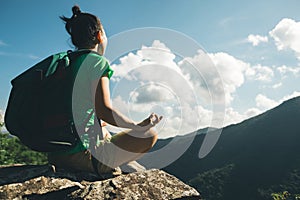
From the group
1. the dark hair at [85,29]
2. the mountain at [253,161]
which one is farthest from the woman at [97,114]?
the mountain at [253,161]

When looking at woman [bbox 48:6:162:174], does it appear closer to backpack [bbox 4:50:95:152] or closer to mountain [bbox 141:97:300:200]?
A: backpack [bbox 4:50:95:152]

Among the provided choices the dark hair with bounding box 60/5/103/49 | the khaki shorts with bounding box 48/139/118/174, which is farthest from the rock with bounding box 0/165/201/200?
the dark hair with bounding box 60/5/103/49

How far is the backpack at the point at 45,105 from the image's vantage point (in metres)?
2.82

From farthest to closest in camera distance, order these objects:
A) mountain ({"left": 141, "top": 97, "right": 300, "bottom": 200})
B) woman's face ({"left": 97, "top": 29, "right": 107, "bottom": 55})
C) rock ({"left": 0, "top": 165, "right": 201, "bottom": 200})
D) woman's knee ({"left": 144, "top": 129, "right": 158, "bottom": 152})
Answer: mountain ({"left": 141, "top": 97, "right": 300, "bottom": 200}) → woman's face ({"left": 97, "top": 29, "right": 107, "bottom": 55}) → woman's knee ({"left": 144, "top": 129, "right": 158, "bottom": 152}) → rock ({"left": 0, "top": 165, "right": 201, "bottom": 200})

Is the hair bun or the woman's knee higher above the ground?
Answer: the hair bun

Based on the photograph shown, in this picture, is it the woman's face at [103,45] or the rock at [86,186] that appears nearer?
the rock at [86,186]

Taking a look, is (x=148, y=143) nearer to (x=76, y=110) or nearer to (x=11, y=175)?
(x=76, y=110)

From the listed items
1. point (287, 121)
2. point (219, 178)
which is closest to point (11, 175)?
point (219, 178)

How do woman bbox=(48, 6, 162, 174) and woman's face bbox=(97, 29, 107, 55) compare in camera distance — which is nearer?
woman bbox=(48, 6, 162, 174)

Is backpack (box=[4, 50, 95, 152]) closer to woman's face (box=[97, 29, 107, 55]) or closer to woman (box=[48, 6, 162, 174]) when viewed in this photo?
woman (box=[48, 6, 162, 174])

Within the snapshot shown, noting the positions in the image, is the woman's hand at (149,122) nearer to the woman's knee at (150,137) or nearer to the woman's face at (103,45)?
the woman's knee at (150,137)

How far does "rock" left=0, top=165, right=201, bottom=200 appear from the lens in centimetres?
272

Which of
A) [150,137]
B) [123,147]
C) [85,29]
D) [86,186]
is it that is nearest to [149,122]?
[150,137]

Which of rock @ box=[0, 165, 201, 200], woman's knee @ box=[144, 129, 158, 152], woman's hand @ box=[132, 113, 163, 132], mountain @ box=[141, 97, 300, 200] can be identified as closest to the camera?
rock @ box=[0, 165, 201, 200]
